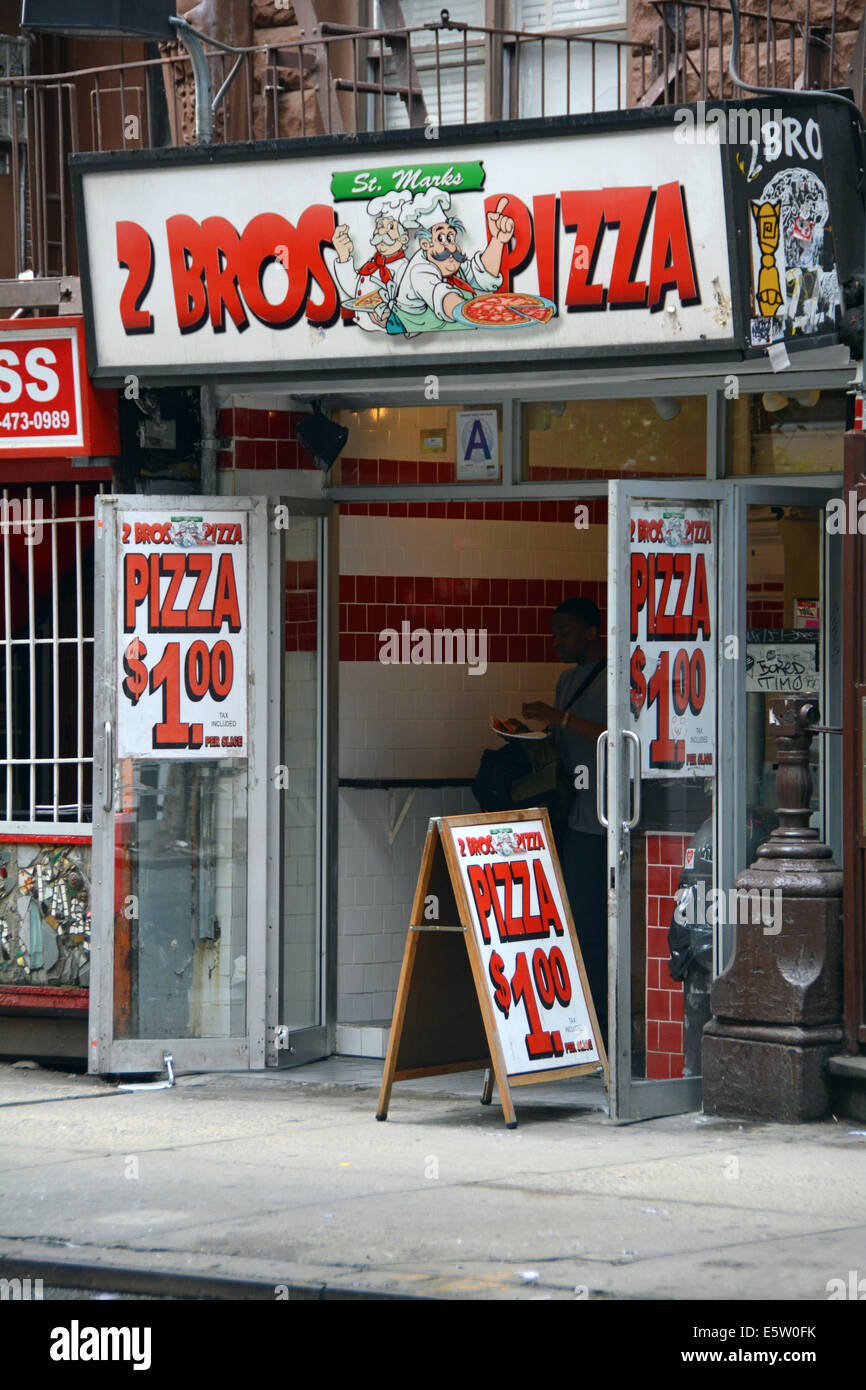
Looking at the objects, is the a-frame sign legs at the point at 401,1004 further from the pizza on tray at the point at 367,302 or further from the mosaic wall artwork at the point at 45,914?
the pizza on tray at the point at 367,302

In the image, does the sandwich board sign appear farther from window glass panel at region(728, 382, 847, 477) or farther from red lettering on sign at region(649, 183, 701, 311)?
red lettering on sign at region(649, 183, 701, 311)

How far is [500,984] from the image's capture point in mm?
8039

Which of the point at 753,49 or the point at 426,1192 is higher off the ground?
the point at 753,49

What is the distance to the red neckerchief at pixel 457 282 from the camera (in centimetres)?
816

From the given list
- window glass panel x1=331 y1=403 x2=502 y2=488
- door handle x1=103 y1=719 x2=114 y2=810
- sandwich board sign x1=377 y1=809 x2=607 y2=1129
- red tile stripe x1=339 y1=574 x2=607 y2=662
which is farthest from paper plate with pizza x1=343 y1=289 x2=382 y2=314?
door handle x1=103 y1=719 x2=114 y2=810

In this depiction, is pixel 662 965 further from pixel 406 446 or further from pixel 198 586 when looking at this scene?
pixel 406 446

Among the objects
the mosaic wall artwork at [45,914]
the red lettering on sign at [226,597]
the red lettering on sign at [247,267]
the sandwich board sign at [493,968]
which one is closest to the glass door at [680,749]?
the sandwich board sign at [493,968]

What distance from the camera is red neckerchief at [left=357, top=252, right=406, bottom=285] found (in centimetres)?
825

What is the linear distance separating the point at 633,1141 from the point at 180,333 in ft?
13.0

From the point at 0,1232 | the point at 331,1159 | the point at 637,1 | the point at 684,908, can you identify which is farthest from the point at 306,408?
the point at 0,1232

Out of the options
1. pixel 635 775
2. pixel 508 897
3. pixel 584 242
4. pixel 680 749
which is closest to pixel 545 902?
pixel 508 897

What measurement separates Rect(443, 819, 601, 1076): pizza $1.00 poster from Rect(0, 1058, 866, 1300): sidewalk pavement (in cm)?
33

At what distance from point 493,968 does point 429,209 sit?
309 cm
